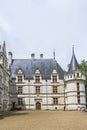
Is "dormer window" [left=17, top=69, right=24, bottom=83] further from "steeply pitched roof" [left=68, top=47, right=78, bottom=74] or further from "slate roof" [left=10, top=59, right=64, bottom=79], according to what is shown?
"steeply pitched roof" [left=68, top=47, right=78, bottom=74]

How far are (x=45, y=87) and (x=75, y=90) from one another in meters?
5.71

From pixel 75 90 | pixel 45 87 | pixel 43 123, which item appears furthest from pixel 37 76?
pixel 43 123

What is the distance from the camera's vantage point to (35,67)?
4994 centimetres

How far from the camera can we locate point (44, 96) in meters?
47.5

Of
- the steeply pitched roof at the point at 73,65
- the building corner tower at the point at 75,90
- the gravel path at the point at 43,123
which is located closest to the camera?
the gravel path at the point at 43,123

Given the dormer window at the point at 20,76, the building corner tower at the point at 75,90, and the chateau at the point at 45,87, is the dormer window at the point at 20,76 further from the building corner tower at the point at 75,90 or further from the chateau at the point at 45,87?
the building corner tower at the point at 75,90

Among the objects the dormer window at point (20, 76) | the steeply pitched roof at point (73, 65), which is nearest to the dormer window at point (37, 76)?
the dormer window at point (20, 76)

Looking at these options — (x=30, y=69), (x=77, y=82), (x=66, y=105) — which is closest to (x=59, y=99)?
(x=66, y=105)

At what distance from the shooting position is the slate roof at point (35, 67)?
160 ft

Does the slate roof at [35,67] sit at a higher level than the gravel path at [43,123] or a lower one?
higher

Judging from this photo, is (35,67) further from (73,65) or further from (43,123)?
(43,123)

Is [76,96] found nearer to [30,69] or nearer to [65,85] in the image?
[65,85]

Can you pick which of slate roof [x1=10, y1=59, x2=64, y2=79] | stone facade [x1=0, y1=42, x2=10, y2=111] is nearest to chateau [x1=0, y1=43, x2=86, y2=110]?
slate roof [x1=10, y1=59, x2=64, y2=79]

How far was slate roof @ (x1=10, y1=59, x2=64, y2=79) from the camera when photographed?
48812mm
